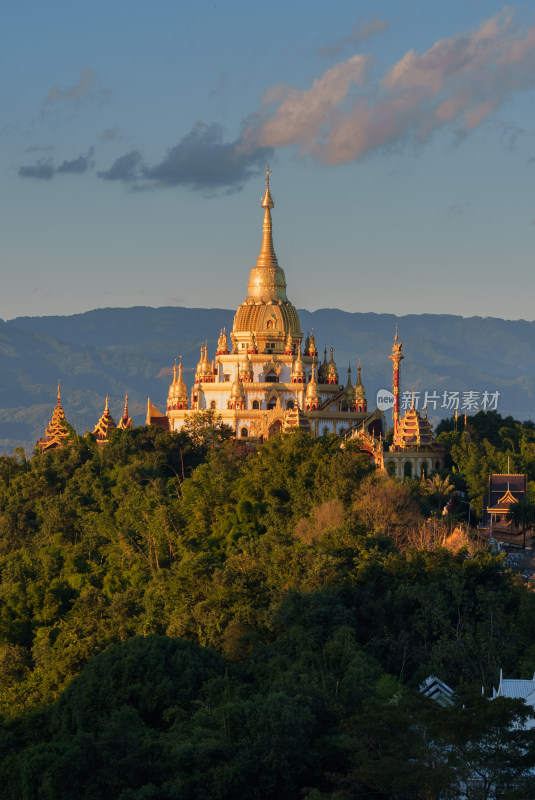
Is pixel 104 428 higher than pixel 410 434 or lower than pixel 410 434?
higher

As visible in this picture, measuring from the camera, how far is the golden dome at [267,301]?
102000mm

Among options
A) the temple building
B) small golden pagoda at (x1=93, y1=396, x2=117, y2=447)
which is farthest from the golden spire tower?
small golden pagoda at (x1=93, y1=396, x2=117, y2=447)

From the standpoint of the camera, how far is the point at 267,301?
10256 centimetres

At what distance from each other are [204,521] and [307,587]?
1475 cm

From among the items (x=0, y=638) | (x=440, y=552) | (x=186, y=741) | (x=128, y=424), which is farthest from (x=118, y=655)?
(x=128, y=424)

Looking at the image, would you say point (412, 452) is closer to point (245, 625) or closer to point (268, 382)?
point (268, 382)

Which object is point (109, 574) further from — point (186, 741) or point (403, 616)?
point (186, 741)

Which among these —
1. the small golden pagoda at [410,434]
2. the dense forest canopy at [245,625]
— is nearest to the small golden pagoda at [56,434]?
the dense forest canopy at [245,625]

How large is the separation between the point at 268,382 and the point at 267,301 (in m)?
6.27

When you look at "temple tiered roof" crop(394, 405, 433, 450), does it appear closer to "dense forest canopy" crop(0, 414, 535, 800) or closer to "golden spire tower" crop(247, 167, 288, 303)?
"dense forest canopy" crop(0, 414, 535, 800)

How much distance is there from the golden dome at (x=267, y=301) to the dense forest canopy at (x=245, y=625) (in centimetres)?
1195

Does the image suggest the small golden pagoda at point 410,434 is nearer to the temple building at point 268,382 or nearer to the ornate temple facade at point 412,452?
the ornate temple facade at point 412,452

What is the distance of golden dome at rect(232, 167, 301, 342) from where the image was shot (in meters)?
102

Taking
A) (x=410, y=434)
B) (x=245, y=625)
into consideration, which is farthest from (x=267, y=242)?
(x=245, y=625)
